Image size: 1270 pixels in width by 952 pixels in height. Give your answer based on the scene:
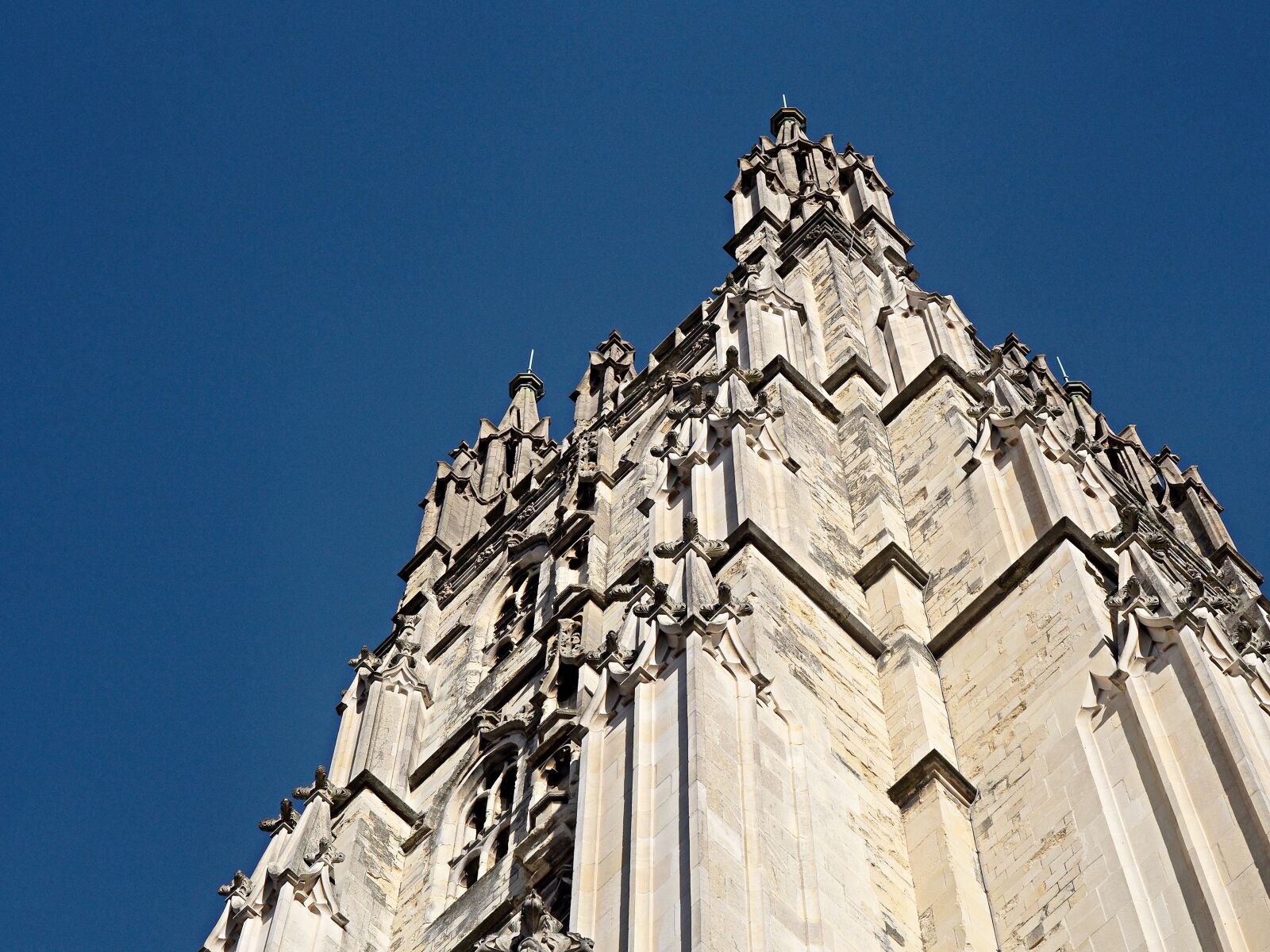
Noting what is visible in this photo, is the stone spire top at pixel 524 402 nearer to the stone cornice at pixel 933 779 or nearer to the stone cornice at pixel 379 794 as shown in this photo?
the stone cornice at pixel 379 794

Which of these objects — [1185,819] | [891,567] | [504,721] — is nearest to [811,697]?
[891,567]

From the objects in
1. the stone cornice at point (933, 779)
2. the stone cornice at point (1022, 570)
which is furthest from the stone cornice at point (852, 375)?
the stone cornice at point (933, 779)

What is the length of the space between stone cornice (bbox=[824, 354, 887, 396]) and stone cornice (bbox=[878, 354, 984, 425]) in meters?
0.93

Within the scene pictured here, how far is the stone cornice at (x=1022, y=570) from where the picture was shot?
21.0 m

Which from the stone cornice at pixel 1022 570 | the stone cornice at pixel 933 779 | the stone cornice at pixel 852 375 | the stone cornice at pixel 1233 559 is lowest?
the stone cornice at pixel 933 779

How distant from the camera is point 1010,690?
1970 centimetres

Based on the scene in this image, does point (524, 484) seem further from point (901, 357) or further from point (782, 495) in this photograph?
point (782, 495)

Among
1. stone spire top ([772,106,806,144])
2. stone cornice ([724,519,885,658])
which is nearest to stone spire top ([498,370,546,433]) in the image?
stone spire top ([772,106,806,144])

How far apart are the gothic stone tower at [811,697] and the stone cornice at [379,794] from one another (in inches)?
2.1

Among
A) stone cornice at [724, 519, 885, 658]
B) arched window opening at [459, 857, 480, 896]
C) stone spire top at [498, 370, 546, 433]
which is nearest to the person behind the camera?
stone cornice at [724, 519, 885, 658]

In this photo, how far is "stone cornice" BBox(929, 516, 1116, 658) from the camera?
68.9 feet

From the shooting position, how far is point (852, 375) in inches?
1128

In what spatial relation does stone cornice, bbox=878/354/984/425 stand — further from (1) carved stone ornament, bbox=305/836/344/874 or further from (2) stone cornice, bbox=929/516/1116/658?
(1) carved stone ornament, bbox=305/836/344/874

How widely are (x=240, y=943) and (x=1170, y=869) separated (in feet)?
37.1
